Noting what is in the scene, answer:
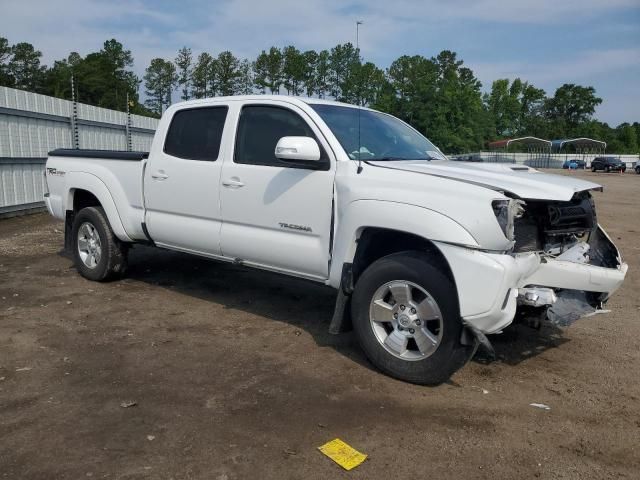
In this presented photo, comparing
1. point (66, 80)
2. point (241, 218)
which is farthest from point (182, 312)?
point (66, 80)

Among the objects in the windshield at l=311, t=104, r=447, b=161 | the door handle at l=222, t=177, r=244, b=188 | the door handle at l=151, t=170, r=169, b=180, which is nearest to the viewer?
the windshield at l=311, t=104, r=447, b=161

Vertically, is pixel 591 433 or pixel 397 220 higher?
pixel 397 220

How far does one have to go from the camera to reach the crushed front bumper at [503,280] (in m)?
3.34

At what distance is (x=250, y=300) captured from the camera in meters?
5.86

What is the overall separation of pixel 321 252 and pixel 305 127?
3.39ft

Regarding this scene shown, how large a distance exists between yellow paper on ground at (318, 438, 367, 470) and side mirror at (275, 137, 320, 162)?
200cm

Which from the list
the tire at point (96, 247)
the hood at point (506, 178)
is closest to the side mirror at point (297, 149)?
the hood at point (506, 178)

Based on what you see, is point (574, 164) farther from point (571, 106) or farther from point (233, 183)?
point (233, 183)

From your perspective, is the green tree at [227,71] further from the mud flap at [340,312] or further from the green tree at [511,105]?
the mud flap at [340,312]

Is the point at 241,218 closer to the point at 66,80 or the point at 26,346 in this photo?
the point at 26,346

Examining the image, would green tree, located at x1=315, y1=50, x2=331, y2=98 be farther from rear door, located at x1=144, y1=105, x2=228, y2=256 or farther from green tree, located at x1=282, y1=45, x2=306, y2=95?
rear door, located at x1=144, y1=105, x2=228, y2=256

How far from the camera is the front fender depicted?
11.4ft

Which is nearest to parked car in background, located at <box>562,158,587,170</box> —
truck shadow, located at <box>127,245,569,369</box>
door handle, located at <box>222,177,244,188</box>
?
truck shadow, located at <box>127,245,569,369</box>

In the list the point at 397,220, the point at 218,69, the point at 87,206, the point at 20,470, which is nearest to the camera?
the point at 20,470
